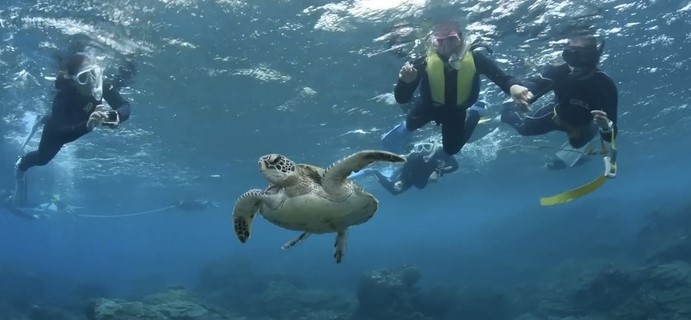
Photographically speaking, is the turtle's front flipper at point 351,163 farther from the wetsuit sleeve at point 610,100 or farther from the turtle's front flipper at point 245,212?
the wetsuit sleeve at point 610,100

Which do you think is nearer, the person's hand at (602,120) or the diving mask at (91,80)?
the person's hand at (602,120)

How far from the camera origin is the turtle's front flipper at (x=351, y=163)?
3531mm

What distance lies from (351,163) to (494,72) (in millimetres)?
4367

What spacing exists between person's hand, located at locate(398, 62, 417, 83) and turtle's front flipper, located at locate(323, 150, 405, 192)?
2954 millimetres

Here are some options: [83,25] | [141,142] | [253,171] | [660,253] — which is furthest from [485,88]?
[253,171]

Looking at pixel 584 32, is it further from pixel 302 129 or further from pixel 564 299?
pixel 302 129

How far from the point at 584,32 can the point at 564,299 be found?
Result: 9.92 meters

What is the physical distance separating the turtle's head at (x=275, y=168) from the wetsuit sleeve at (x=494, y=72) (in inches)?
161

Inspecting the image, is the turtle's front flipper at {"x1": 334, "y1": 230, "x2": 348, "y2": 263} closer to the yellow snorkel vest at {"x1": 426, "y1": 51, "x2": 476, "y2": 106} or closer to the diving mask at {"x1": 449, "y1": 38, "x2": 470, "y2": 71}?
the yellow snorkel vest at {"x1": 426, "y1": 51, "x2": 476, "y2": 106}

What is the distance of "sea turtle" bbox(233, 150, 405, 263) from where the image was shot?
4.29 meters

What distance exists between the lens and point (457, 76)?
7.10m

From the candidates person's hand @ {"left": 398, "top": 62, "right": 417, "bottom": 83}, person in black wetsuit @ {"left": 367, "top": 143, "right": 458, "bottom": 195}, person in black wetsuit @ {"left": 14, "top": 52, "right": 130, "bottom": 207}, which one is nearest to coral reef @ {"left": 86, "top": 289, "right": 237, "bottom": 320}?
person in black wetsuit @ {"left": 14, "top": 52, "right": 130, "bottom": 207}

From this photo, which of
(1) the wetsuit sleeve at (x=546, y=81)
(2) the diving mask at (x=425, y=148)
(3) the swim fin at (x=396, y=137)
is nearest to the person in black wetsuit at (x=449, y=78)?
(1) the wetsuit sleeve at (x=546, y=81)

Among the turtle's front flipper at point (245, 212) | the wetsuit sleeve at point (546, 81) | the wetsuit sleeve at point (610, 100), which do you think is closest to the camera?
the turtle's front flipper at point (245, 212)
